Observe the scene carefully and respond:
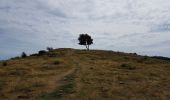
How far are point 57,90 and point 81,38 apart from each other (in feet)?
243

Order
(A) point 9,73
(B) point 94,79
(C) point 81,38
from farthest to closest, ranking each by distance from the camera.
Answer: (C) point 81,38 → (A) point 9,73 → (B) point 94,79

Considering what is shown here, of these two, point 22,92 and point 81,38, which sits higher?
point 81,38

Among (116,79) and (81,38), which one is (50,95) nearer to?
(116,79)

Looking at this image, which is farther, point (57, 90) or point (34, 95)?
point (57, 90)

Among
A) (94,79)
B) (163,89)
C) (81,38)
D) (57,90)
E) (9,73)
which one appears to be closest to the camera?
(57,90)

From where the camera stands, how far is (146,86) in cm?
2727

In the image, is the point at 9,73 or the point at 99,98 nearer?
the point at 99,98

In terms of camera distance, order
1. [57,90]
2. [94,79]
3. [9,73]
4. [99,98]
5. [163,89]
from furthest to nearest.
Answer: [9,73]
[94,79]
[163,89]
[57,90]
[99,98]

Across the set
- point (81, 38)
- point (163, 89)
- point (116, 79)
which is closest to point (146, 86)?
point (163, 89)

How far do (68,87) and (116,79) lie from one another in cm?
768

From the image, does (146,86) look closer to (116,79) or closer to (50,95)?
(116,79)

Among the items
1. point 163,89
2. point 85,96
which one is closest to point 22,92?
point 85,96

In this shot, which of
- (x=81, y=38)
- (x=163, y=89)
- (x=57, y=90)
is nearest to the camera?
(x=57, y=90)

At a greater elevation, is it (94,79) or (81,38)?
(81,38)
